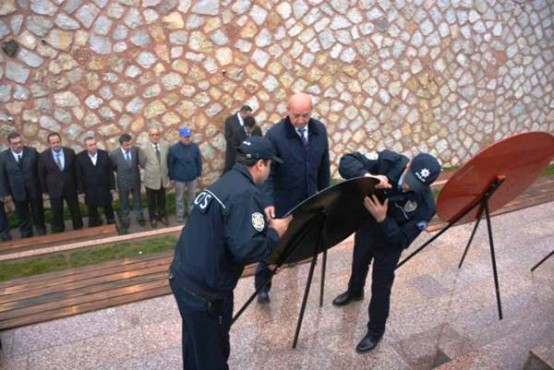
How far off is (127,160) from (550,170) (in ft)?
26.6

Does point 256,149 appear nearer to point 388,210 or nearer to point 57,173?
point 388,210

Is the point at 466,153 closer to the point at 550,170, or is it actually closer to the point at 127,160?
the point at 550,170

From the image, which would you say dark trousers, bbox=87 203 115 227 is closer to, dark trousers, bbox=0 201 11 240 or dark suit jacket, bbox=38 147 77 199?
dark suit jacket, bbox=38 147 77 199

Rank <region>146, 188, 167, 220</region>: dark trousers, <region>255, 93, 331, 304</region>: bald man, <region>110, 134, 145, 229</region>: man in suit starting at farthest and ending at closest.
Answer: <region>146, 188, 167, 220</region>: dark trousers → <region>110, 134, 145, 229</region>: man in suit → <region>255, 93, 331, 304</region>: bald man

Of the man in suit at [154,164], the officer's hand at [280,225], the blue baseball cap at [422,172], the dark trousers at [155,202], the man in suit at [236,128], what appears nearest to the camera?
the officer's hand at [280,225]

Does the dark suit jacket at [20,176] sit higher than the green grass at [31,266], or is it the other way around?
the dark suit jacket at [20,176]

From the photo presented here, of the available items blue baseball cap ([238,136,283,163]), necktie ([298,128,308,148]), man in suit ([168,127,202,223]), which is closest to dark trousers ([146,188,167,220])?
man in suit ([168,127,202,223])

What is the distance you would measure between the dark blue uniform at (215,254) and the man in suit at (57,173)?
414cm

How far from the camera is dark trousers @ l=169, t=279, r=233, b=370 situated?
251cm

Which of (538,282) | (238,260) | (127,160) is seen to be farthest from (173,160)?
(538,282)

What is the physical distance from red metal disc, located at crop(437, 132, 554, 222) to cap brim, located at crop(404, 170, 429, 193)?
28 centimetres

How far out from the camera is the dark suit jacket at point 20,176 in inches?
229

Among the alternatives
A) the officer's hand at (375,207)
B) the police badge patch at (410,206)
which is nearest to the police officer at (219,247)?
the officer's hand at (375,207)

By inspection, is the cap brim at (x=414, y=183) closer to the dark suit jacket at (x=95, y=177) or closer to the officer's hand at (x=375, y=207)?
the officer's hand at (x=375, y=207)
